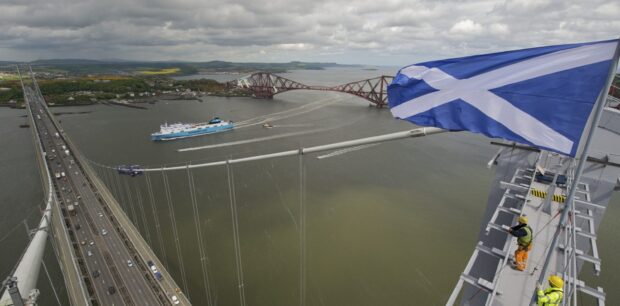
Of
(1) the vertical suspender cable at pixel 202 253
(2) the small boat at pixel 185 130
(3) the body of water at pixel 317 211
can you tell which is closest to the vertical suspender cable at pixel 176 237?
(3) the body of water at pixel 317 211

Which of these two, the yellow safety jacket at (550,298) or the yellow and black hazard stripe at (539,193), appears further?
the yellow and black hazard stripe at (539,193)

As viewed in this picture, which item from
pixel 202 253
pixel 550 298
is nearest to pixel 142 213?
pixel 202 253

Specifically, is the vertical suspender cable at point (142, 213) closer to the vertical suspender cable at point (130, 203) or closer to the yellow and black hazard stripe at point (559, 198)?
the vertical suspender cable at point (130, 203)

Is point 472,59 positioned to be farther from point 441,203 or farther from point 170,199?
point 170,199

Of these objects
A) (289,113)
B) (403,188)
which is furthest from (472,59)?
(289,113)

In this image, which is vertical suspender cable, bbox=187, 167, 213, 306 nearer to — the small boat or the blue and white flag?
the blue and white flag

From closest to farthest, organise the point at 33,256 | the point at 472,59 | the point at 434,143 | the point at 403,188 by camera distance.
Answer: the point at 472,59 < the point at 33,256 < the point at 403,188 < the point at 434,143
